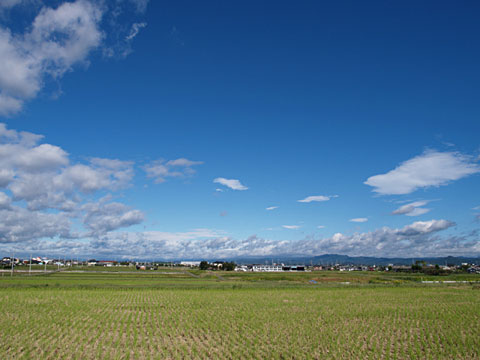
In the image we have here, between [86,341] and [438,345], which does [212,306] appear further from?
[438,345]

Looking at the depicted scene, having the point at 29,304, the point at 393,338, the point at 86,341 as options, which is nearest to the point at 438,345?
the point at 393,338

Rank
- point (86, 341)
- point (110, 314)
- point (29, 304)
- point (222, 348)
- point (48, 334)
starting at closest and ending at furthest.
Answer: point (222, 348), point (86, 341), point (48, 334), point (110, 314), point (29, 304)

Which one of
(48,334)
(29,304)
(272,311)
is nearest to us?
(48,334)

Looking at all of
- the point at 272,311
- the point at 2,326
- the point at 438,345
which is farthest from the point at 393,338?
the point at 2,326

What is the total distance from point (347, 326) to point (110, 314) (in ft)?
69.5

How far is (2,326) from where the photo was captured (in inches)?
1030

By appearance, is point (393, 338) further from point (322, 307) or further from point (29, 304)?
point (29, 304)

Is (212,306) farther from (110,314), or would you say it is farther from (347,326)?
(347,326)

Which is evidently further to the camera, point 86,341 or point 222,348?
point 86,341

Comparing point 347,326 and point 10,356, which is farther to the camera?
point 347,326

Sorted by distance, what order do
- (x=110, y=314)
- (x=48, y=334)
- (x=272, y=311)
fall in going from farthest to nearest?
1. (x=272, y=311)
2. (x=110, y=314)
3. (x=48, y=334)

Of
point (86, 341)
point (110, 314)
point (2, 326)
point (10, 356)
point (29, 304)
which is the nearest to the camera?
point (10, 356)

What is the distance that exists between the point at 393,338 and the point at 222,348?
1218 centimetres

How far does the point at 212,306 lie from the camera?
39188 mm
